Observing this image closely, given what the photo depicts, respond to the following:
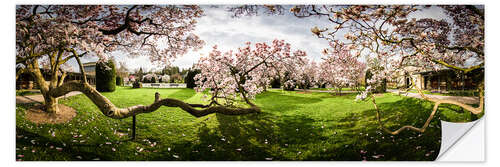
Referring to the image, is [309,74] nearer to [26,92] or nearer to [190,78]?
[190,78]

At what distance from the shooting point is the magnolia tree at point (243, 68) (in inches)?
111

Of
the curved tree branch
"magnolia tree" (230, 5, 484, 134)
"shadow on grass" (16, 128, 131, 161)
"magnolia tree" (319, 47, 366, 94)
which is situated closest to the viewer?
"shadow on grass" (16, 128, 131, 161)

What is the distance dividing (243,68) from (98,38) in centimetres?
214

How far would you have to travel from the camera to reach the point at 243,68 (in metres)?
2.97

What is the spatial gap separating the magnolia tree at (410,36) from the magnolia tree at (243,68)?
0.76 metres

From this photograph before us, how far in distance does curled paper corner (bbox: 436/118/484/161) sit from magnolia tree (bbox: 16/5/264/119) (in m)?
3.13

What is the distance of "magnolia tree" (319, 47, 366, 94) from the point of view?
2.70 meters

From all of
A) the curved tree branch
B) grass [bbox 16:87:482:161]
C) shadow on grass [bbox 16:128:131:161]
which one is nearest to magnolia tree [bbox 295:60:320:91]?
grass [bbox 16:87:482:161]

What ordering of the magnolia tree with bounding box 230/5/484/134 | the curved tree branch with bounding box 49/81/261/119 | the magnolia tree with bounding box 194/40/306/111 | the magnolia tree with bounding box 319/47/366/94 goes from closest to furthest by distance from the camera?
the curved tree branch with bounding box 49/81/261/119 < the magnolia tree with bounding box 230/5/484/134 < the magnolia tree with bounding box 319/47/366/94 < the magnolia tree with bounding box 194/40/306/111

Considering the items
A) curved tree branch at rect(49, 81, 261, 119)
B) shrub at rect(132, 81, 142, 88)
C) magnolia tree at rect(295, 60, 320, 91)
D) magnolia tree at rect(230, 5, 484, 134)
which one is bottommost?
curved tree branch at rect(49, 81, 261, 119)

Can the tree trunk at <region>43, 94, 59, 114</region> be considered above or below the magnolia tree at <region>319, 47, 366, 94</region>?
below

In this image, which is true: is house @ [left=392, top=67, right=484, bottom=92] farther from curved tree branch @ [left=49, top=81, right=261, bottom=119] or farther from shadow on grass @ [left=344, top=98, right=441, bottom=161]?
curved tree branch @ [left=49, top=81, right=261, bottom=119]

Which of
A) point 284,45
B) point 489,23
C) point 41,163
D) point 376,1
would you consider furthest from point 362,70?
point 41,163
